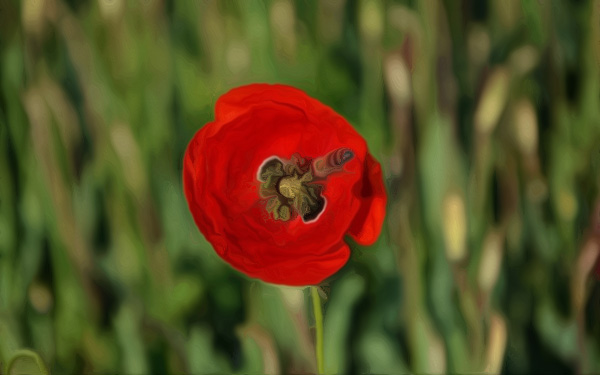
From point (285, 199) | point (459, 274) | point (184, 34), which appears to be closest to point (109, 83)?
Answer: point (184, 34)

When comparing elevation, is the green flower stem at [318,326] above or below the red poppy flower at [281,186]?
below

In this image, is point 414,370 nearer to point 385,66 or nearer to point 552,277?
point 552,277
